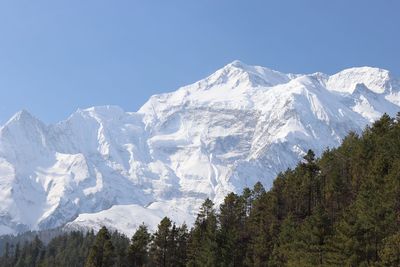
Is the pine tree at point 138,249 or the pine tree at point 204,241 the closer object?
the pine tree at point 204,241

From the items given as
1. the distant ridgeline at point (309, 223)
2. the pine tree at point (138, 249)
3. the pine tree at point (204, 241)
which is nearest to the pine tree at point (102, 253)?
the distant ridgeline at point (309, 223)

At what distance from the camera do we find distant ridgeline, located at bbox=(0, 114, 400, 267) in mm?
67125

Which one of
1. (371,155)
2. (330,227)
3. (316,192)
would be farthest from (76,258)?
(330,227)

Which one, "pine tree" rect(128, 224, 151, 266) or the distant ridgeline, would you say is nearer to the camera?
the distant ridgeline

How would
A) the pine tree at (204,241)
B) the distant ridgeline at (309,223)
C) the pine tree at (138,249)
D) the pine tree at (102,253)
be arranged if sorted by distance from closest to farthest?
the distant ridgeline at (309,223), the pine tree at (204,241), the pine tree at (102,253), the pine tree at (138,249)

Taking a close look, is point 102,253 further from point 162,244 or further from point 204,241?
point 204,241

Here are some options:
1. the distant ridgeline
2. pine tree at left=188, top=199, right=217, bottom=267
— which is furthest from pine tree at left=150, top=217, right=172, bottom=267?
pine tree at left=188, top=199, right=217, bottom=267

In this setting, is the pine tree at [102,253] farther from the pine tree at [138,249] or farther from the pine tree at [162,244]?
the pine tree at [162,244]

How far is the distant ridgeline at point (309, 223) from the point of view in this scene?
67.1 meters

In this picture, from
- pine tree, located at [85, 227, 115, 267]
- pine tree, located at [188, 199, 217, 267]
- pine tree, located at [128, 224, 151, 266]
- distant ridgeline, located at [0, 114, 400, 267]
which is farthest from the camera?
pine tree, located at [128, 224, 151, 266]

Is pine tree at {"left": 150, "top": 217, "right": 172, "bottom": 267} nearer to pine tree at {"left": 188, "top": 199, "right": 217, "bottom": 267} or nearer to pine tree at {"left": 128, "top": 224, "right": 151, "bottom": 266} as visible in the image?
pine tree at {"left": 128, "top": 224, "right": 151, "bottom": 266}

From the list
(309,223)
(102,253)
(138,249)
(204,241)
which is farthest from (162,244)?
(309,223)

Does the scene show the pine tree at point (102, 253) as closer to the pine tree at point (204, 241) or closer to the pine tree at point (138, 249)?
the pine tree at point (138, 249)

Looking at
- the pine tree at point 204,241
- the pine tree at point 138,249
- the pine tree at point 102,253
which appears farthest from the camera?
the pine tree at point 138,249
